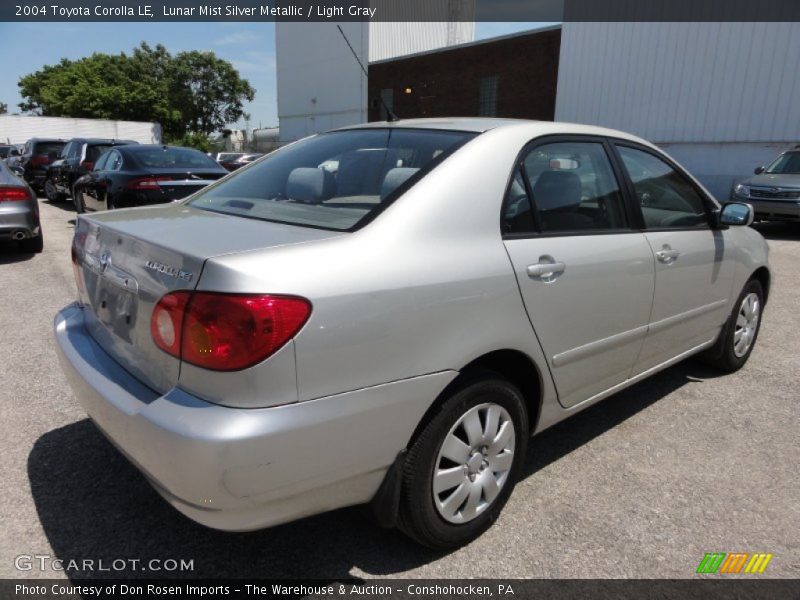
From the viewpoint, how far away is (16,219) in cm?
731

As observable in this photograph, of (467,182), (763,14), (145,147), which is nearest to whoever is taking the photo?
(467,182)

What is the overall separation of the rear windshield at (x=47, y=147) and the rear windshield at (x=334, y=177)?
1761cm

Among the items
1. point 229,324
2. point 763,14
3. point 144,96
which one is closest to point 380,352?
point 229,324

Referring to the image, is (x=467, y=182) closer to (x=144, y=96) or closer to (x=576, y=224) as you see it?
(x=576, y=224)

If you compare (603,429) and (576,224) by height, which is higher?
(576,224)

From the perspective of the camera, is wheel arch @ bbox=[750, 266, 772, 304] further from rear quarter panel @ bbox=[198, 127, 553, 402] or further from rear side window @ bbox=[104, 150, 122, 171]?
rear side window @ bbox=[104, 150, 122, 171]

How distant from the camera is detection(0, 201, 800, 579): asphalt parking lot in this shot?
2.22m

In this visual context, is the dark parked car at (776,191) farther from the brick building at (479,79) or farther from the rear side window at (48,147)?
the rear side window at (48,147)

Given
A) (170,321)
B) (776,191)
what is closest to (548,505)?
(170,321)

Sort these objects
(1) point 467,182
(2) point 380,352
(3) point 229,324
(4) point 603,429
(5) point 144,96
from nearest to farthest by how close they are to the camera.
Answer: (3) point 229,324 < (2) point 380,352 < (1) point 467,182 < (4) point 603,429 < (5) point 144,96

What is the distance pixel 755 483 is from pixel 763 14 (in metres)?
20.5

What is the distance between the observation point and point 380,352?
71.3 inches

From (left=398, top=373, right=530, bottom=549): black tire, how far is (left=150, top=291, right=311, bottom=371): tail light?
0.68 m

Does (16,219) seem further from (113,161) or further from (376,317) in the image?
(376,317)
